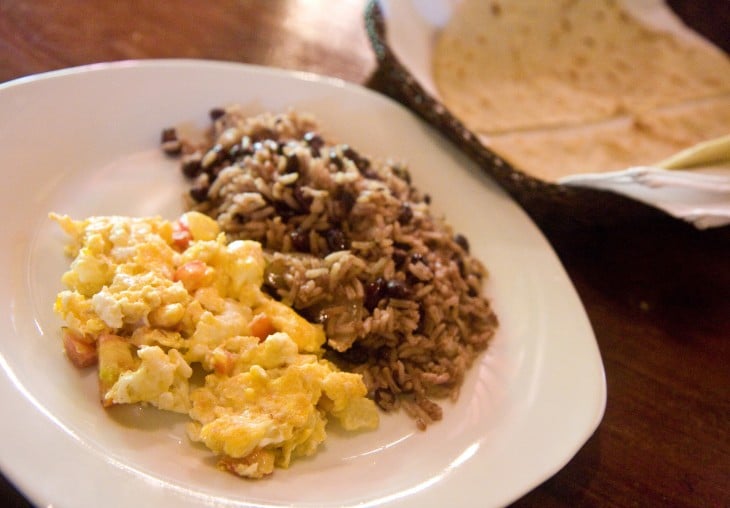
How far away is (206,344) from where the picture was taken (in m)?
1.57

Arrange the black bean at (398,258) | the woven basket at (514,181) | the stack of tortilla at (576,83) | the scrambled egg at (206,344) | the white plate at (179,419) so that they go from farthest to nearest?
the stack of tortilla at (576,83) → the woven basket at (514,181) → the black bean at (398,258) → the scrambled egg at (206,344) → the white plate at (179,419)

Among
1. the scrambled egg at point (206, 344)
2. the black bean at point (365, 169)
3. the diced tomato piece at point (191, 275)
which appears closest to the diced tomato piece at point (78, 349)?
the scrambled egg at point (206, 344)

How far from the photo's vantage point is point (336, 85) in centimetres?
259

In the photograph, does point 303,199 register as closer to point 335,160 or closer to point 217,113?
point 335,160

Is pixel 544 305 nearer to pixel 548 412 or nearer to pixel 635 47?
pixel 548 412

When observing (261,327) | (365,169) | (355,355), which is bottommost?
(355,355)

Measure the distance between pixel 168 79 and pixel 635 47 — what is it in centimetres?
255

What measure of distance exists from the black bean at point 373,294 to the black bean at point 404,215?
0.29 metres

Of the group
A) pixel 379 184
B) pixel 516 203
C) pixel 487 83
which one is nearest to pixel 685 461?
pixel 516 203

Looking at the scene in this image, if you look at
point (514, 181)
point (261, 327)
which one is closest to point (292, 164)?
point (261, 327)

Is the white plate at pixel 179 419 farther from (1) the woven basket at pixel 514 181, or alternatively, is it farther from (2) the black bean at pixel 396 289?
(2) the black bean at pixel 396 289

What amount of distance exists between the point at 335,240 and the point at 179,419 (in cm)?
74

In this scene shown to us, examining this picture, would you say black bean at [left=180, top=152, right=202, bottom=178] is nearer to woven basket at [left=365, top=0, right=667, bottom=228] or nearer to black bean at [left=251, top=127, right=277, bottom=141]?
black bean at [left=251, top=127, right=277, bottom=141]

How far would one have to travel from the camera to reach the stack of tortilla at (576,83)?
108 inches
